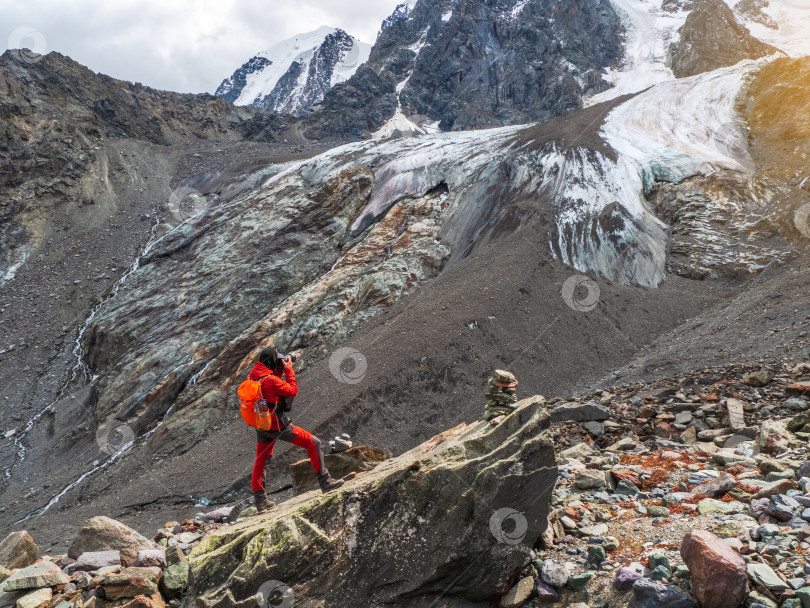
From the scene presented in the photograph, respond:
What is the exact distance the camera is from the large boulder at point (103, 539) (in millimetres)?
7102

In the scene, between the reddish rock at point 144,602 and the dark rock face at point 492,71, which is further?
the dark rock face at point 492,71

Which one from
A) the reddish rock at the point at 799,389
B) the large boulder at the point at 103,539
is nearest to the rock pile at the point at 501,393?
the reddish rock at the point at 799,389

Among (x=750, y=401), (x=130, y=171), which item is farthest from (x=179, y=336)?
(x=130, y=171)

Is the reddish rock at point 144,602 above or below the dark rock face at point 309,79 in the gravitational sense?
below

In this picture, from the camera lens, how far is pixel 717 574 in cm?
394

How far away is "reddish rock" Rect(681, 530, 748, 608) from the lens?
12.8 feet

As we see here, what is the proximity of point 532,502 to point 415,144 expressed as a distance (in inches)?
1244

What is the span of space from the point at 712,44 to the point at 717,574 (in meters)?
95.8

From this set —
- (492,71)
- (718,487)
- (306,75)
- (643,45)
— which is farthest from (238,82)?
(718,487)

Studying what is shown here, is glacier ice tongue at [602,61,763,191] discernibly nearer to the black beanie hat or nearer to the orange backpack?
the black beanie hat

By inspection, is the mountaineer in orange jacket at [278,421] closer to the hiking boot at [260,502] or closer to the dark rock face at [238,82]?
the hiking boot at [260,502]

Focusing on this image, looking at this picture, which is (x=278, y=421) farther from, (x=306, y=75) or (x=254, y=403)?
(x=306, y=75)

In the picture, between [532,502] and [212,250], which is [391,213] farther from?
[532,502]

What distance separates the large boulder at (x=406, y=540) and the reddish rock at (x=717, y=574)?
5.04 ft
